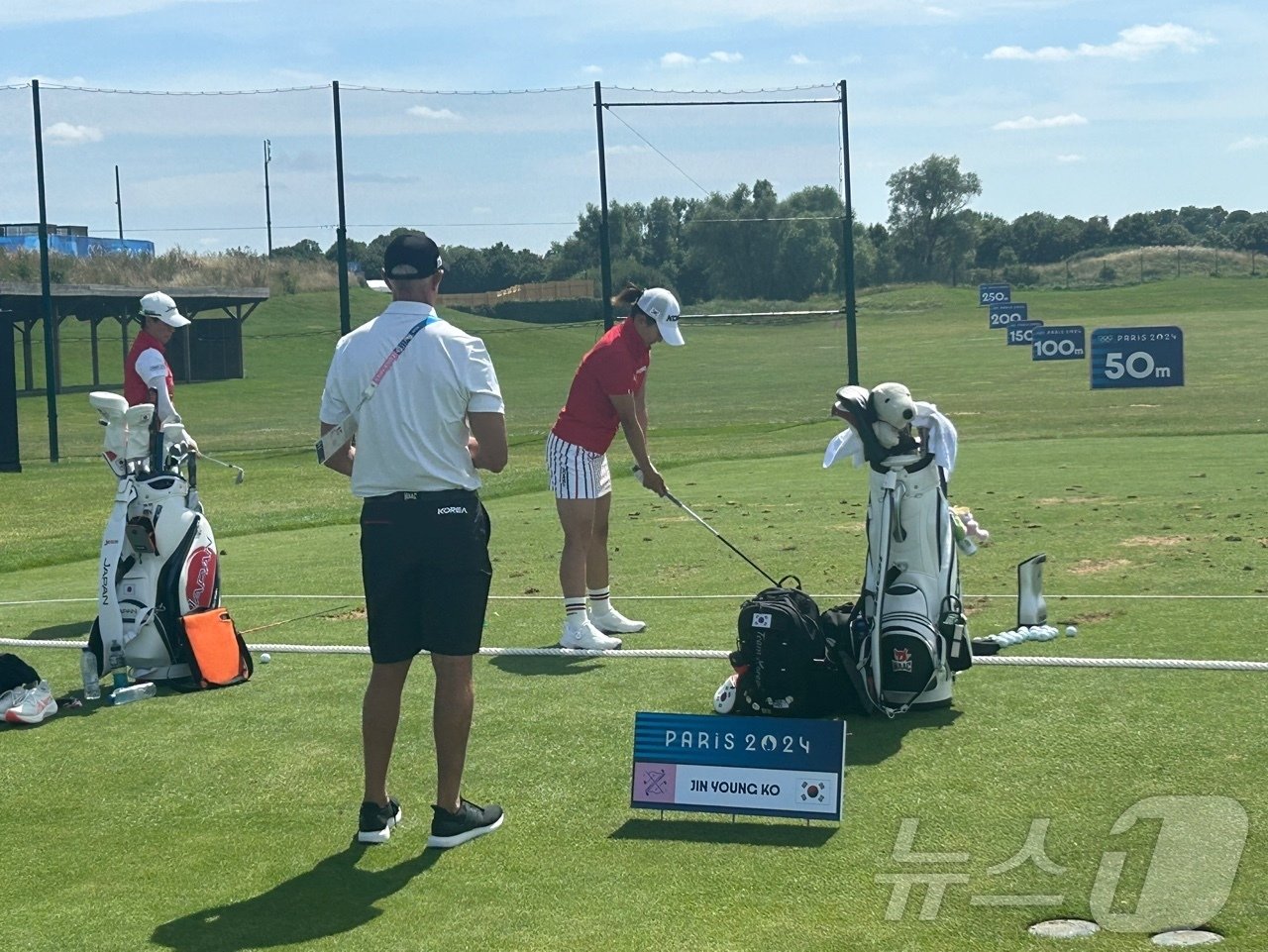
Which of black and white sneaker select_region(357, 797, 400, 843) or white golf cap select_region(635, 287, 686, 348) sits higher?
white golf cap select_region(635, 287, 686, 348)

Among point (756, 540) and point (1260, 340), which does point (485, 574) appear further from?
point (1260, 340)

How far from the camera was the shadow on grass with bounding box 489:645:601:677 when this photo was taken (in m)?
7.97

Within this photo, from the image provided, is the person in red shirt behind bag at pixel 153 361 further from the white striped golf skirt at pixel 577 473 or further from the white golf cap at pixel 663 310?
the white golf cap at pixel 663 310

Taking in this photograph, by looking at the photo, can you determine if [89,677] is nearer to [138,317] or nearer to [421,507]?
[421,507]

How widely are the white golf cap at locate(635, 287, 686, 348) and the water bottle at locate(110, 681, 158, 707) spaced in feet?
10.2

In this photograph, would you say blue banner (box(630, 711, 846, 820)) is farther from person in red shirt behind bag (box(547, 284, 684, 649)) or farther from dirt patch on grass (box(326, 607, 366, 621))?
dirt patch on grass (box(326, 607, 366, 621))

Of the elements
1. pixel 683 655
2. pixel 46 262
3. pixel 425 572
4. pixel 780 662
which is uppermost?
pixel 46 262

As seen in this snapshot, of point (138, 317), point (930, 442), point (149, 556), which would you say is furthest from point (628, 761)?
point (138, 317)

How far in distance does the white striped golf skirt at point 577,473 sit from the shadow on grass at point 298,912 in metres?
3.68

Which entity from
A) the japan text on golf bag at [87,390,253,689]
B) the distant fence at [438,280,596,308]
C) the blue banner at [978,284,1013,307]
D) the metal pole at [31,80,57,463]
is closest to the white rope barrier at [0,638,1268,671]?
the japan text on golf bag at [87,390,253,689]

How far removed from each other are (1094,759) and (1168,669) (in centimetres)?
153

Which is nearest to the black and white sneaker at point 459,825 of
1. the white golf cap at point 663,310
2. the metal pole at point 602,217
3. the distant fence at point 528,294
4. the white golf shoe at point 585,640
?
the white golf shoe at point 585,640

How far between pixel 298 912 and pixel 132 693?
316cm

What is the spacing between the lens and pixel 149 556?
808 cm
